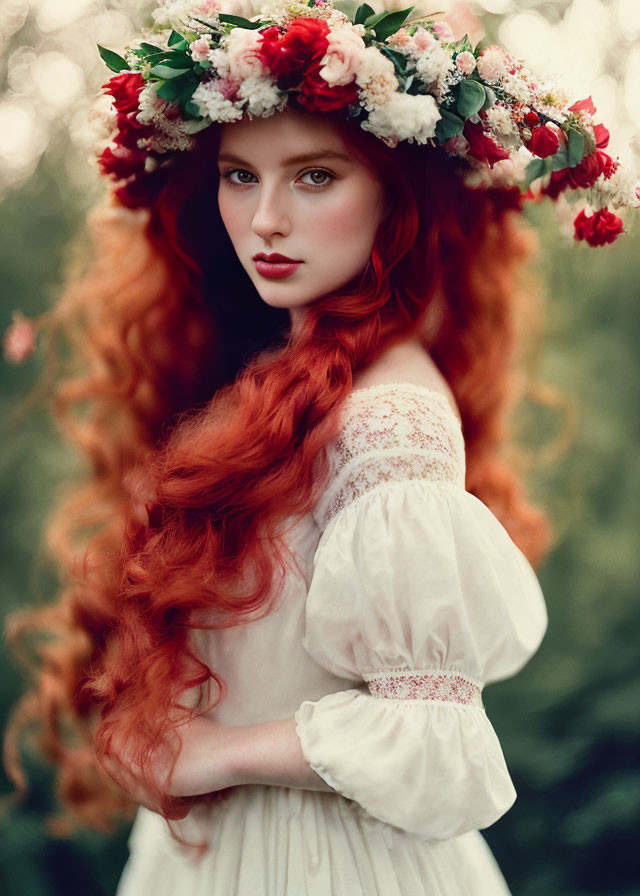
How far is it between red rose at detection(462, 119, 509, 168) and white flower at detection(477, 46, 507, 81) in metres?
0.05

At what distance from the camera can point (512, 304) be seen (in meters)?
1.29

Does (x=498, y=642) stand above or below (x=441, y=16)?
below

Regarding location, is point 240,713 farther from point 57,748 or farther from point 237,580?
point 57,748

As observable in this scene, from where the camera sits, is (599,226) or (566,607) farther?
(566,607)

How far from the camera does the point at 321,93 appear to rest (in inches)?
37.8

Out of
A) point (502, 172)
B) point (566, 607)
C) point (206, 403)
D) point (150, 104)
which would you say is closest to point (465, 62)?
point (502, 172)

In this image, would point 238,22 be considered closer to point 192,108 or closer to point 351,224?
point 192,108

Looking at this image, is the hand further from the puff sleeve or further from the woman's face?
the woman's face

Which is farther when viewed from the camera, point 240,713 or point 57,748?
point 57,748

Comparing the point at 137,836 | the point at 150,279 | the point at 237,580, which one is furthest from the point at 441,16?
the point at 137,836

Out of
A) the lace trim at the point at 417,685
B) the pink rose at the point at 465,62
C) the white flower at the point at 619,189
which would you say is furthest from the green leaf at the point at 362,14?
the lace trim at the point at 417,685

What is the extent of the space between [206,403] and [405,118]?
458 millimetres

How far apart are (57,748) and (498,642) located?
0.68m

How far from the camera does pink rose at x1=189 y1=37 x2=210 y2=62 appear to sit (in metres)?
1.01
